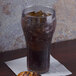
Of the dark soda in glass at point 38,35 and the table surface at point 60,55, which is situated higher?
the dark soda in glass at point 38,35

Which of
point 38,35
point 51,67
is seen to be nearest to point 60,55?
point 51,67

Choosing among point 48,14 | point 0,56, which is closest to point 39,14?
point 48,14

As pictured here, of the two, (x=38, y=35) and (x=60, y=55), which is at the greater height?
(x=38, y=35)

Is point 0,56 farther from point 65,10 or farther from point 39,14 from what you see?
point 65,10

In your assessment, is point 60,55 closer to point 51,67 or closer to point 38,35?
point 51,67
